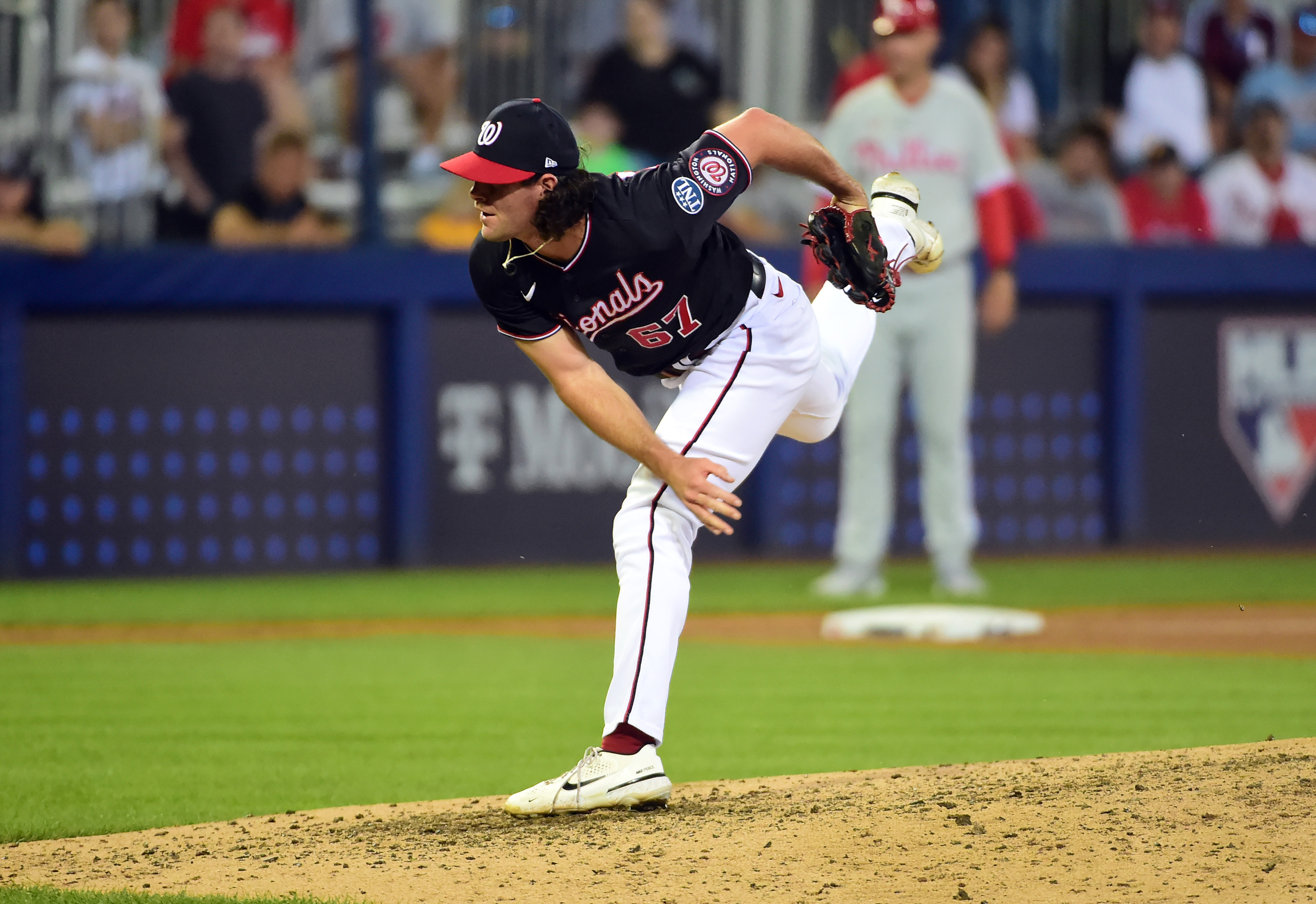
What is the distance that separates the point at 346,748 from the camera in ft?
18.8

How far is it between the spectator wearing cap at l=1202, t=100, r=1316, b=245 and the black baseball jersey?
8725 mm

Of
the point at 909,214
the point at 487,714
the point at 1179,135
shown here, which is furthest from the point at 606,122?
the point at 909,214

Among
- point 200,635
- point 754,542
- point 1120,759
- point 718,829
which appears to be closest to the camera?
point 718,829

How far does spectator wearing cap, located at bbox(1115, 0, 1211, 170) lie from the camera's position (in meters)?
12.8

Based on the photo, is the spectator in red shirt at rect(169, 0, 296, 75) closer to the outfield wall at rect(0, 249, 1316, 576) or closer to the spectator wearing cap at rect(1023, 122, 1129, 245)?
the outfield wall at rect(0, 249, 1316, 576)

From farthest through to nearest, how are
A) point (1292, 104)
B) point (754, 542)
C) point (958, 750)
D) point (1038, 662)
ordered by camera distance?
point (1292, 104) < point (754, 542) < point (1038, 662) < point (958, 750)

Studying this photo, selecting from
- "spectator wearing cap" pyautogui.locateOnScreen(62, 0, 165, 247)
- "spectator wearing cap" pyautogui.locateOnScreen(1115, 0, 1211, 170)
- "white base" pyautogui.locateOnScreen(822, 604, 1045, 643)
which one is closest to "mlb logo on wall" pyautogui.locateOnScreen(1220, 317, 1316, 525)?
"spectator wearing cap" pyautogui.locateOnScreen(1115, 0, 1211, 170)

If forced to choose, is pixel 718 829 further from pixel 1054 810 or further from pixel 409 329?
pixel 409 329

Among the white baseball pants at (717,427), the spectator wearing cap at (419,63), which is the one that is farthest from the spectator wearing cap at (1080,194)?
the white baseball pants at (717,427)

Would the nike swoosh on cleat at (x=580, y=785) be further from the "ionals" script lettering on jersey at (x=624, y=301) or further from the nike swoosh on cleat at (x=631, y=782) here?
the "ionals" script lettering on jersey at (x=624, y=301)

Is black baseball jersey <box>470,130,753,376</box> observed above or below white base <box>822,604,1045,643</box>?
above

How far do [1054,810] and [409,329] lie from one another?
721 centimetres

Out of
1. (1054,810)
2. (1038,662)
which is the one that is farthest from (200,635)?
(1054,810)

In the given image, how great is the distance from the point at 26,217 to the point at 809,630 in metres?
5.12
